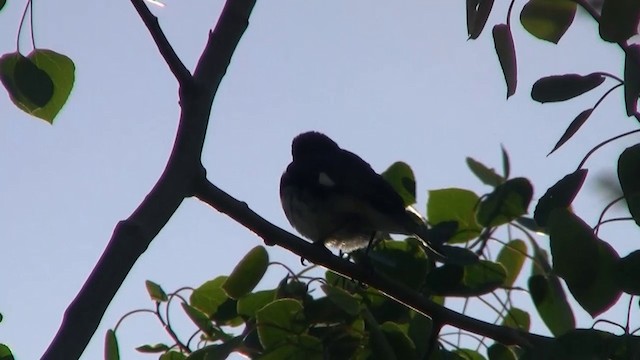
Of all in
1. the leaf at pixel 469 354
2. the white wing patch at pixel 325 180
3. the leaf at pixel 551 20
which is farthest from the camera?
the white wing patch at pixel 325 180

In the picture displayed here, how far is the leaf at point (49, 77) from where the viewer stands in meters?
1.78

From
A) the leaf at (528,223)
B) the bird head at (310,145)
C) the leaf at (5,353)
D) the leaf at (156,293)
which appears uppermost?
the bird head at (310,145)

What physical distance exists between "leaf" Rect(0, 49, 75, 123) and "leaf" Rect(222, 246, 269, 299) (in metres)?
0.61

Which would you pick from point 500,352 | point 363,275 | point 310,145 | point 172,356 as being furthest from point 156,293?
point 310,145

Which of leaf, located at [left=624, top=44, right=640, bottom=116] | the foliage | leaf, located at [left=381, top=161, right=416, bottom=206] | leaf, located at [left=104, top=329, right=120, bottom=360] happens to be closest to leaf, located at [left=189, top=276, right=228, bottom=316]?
the foliage

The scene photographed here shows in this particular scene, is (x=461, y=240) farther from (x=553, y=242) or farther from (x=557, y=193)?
(x=553, y=242)

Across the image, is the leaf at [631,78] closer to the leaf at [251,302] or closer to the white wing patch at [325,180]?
the leaf at [251,302]

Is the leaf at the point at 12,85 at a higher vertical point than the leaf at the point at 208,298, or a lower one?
lower

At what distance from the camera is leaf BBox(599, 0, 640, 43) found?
1.64m

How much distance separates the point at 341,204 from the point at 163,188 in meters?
2.46

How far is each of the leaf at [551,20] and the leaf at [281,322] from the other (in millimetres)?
706

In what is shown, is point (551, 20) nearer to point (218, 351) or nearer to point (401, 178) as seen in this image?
point (401, 178)

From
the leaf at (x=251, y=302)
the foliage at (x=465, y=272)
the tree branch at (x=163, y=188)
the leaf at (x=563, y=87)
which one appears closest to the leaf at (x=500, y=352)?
the foliage at (x=465, y=272)

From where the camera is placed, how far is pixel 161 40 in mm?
1671
